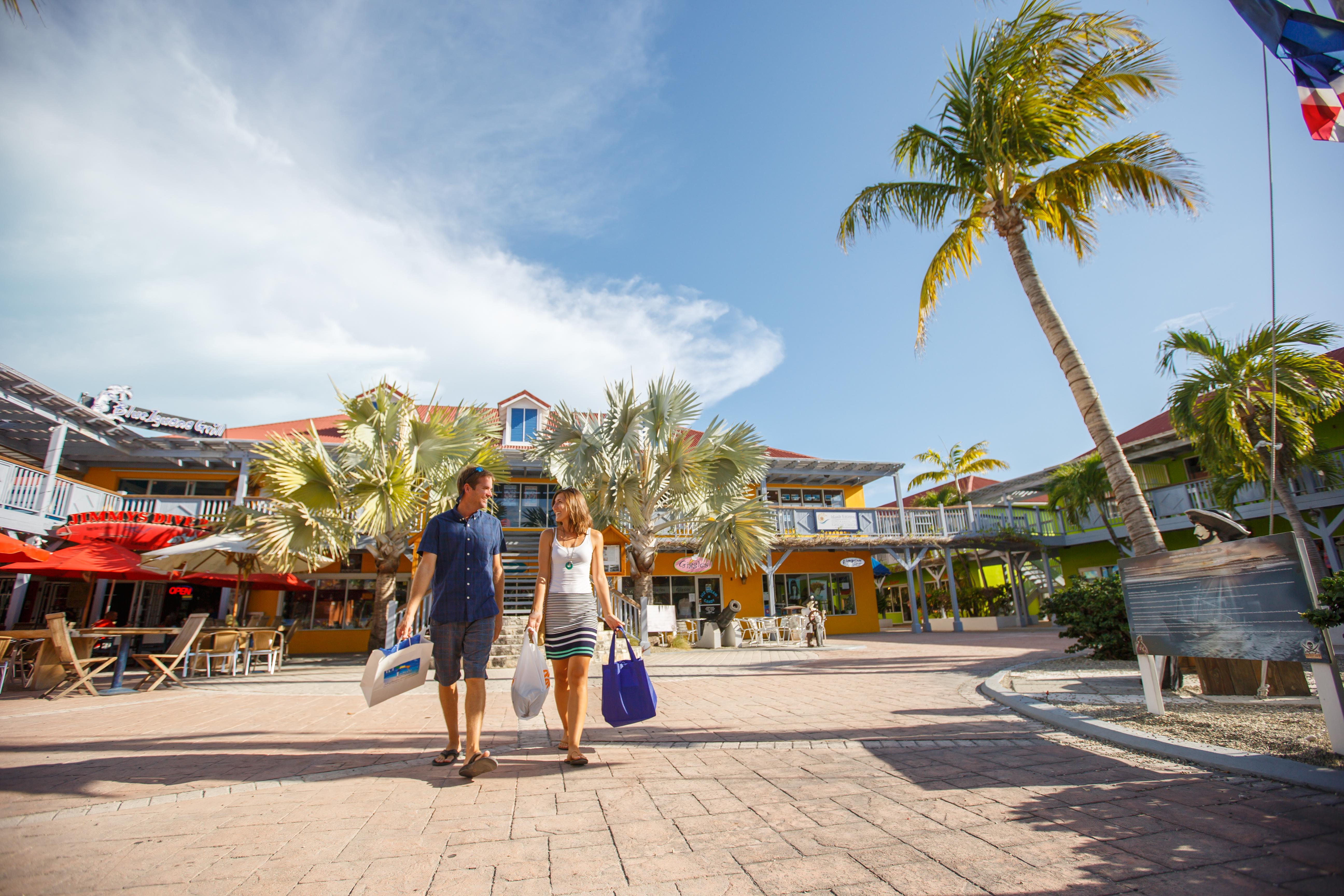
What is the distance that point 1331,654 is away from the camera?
3.06 metres

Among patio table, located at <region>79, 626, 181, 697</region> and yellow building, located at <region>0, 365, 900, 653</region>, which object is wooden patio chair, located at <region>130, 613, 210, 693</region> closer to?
patio table, located at <region>79, 626, 181, 697</region>

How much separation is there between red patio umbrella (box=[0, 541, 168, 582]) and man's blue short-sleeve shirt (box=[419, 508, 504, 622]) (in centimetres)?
784

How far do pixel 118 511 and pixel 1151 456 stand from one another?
28235 mm

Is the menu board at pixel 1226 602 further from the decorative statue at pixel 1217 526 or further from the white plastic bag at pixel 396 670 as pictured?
the white plastic bag at pixel 396 670

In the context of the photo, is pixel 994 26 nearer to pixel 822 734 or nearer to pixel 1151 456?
pixel 822 734

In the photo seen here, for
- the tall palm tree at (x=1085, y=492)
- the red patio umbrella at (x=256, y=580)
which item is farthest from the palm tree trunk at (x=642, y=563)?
the tall palm tree at (x=1085, y=492)

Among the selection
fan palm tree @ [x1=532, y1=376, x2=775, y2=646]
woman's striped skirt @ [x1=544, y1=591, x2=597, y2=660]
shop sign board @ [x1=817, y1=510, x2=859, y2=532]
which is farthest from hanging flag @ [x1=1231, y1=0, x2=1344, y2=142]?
shop sign board @ [x1=817, y1=510, x2=859, y2=532]

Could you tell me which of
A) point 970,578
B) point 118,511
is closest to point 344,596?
point 118,511

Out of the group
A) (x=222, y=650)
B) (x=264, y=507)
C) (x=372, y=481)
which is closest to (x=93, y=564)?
(x=222, y=650)

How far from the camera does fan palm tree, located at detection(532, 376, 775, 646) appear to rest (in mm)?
11625

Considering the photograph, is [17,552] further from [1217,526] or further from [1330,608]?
[1217,526]

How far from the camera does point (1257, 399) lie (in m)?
10.6

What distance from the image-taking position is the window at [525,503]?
714 inches

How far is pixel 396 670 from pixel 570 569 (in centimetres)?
104
